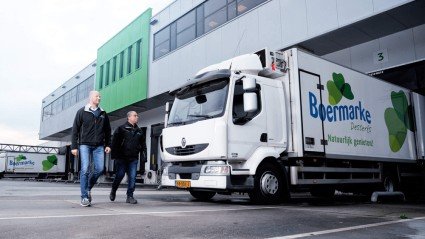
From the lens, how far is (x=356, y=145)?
8.45 meters

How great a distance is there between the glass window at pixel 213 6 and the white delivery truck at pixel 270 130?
901cm

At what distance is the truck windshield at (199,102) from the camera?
22.3ft

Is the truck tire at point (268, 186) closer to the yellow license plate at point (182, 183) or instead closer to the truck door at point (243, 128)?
the truck door at point (243, 128)

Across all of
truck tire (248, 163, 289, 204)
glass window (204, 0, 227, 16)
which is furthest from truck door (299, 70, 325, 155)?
glass window (204, 0, 227, 16)

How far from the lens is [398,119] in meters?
10.3

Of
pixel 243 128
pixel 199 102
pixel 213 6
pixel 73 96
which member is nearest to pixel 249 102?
pixel 243 128

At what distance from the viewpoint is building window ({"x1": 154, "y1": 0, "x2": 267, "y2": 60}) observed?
15.5 meters

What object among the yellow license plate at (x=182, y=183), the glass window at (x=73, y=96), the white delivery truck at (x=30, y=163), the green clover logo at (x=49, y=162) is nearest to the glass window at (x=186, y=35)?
the yellow license plate at (x=182, y=183)

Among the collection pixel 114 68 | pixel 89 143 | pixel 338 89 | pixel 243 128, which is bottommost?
pixel 89 143

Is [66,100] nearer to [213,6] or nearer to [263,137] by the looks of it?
[213,6]

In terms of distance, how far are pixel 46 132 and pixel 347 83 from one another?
40166 millimetres

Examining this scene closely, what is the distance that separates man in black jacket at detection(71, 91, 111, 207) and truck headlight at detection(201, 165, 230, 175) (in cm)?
180

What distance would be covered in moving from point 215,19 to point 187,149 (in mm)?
11002

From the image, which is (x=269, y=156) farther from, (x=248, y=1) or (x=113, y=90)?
(x=113, y=90)
